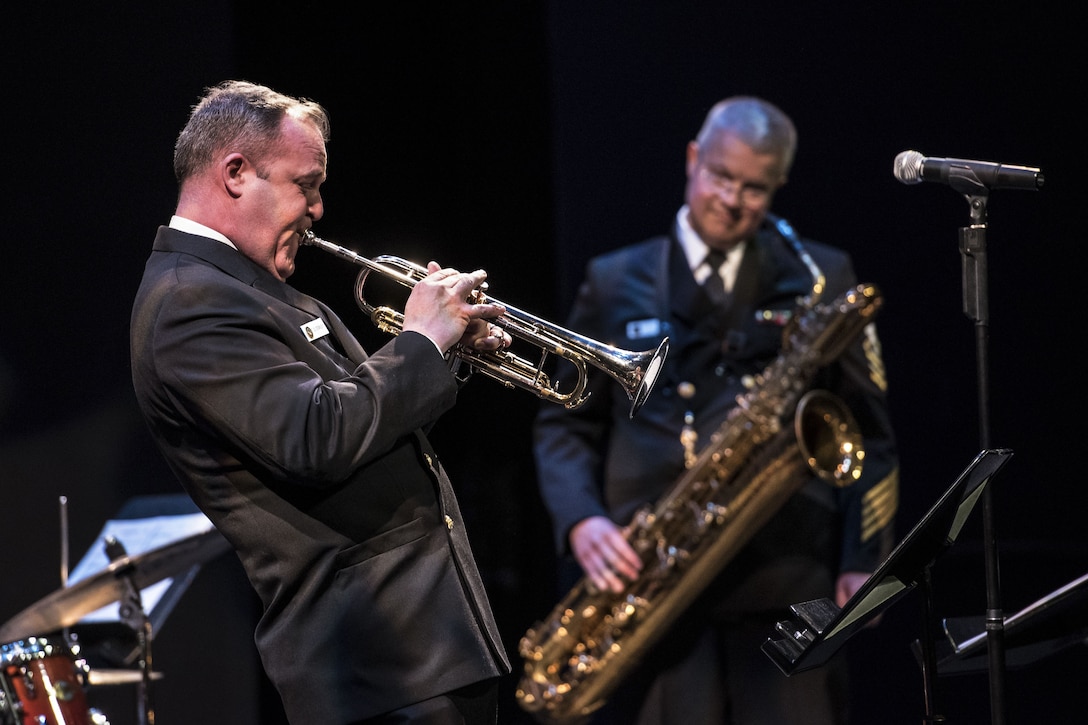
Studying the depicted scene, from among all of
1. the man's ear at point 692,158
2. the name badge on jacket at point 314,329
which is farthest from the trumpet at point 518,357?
the man's ear at point 692,158

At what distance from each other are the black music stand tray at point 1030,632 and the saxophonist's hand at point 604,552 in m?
1.43

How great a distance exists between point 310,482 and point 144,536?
155cm

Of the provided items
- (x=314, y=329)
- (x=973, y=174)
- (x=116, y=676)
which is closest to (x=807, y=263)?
(x=973, y=174)

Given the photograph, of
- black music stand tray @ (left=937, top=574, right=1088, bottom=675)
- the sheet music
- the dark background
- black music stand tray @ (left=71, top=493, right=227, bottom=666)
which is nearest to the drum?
the sheet music

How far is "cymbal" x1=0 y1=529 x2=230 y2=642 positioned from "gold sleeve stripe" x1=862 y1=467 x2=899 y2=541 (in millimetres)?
1975

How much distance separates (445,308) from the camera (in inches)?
95.7

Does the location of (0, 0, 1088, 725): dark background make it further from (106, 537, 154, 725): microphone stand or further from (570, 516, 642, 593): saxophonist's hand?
(106, 537, 154, 725): microphone stand

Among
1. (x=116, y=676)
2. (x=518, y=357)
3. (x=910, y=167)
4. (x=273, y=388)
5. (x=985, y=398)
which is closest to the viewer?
(x=273, y=388)

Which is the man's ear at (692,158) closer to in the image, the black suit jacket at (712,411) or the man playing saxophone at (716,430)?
the man playing saxophone at (716,430)

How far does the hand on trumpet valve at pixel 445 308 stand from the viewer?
2.40 m

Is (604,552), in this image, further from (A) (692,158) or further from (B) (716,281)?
(A) (692,158)

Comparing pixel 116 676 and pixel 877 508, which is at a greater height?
pixel 877 508

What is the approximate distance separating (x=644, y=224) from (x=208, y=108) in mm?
2548

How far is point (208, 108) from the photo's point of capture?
2496 mm
